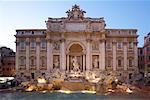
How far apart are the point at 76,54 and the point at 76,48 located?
A: 37.0 inches

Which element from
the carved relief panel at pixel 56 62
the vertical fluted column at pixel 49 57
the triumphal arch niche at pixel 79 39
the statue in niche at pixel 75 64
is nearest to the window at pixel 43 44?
the vertical fluted column at pixel 49 57

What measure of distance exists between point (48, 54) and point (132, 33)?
11.7 metres

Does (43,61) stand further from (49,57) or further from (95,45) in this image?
(95,45)

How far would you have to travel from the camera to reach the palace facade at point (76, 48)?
1533 inches

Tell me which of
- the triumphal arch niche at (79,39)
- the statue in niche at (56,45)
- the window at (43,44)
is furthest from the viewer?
the window at (43,44)

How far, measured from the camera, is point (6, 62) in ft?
174

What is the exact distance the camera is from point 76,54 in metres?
39.9

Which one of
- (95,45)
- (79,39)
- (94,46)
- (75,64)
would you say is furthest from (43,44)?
(95,45)

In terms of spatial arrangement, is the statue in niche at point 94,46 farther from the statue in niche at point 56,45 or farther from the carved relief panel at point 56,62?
the carved relief panel at point 56,62

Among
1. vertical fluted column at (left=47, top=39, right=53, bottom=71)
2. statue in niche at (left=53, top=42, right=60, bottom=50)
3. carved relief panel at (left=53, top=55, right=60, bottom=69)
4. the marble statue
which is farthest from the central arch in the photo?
vertical fluted column at (left=47, top=39, right=53, bottom=71)

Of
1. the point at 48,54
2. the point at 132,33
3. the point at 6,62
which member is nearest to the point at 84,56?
the point at 48,54

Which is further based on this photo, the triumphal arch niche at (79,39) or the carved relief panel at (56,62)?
the carved relief panel at (56,62)

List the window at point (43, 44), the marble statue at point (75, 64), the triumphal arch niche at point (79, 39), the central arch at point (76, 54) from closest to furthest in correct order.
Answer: the marble statue at point (75, 64) → the triumphal arch niche at point (79, 39) → the central arch at point (76, 54) → the window at point (43, 44)

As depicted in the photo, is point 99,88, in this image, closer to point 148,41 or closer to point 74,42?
point 74,42
